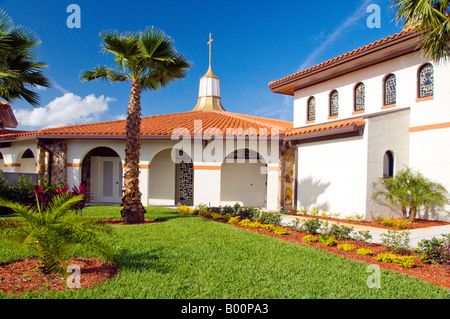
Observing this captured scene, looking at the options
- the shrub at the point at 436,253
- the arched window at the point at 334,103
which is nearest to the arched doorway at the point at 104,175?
the arched window at the point at 334,103

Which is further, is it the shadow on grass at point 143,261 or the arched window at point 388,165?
→ the arched window at point 388,165

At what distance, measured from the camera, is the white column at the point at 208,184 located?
14344 mm

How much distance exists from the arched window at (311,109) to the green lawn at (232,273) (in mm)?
8831

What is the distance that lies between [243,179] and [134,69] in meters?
8.62

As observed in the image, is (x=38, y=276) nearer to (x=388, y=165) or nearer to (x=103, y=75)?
(x=103, y=75)

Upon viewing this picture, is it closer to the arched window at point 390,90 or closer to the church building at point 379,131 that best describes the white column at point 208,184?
the church building at point 379,131

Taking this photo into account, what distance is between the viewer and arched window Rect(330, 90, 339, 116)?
1361 cm

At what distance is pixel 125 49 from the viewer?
9125 millimetres

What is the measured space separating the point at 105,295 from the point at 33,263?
211 cm

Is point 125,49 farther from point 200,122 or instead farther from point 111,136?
point 200,122

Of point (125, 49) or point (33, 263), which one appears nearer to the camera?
point (33, 263)

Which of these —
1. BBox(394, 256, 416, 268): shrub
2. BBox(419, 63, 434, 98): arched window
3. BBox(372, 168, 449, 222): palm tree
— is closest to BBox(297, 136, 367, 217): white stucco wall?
BBox(372, 168, 449, 222): palm tree

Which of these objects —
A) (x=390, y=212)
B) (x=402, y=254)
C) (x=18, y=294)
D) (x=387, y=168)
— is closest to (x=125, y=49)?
(x=18, y=294)
